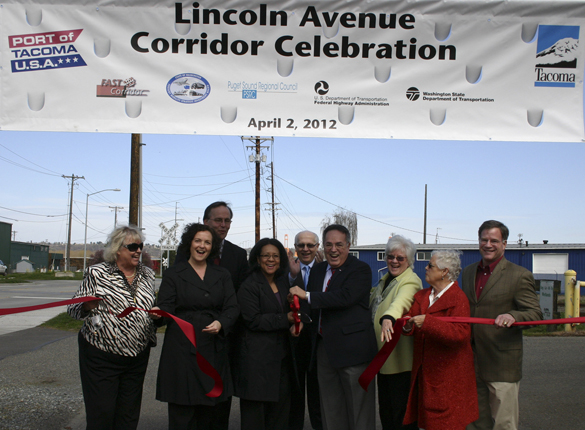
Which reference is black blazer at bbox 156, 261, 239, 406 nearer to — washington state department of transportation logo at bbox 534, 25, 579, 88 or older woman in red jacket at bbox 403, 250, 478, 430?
older woman in red jacket at bbox 403, 250, 478, 430

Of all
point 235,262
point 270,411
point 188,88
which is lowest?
point 270,411

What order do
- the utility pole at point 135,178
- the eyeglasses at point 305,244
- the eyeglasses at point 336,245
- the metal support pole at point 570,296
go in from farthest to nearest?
the utility pole at point 135,178
the metal support pole at point 570,296
the eyeglasses at point 305,244
the eyeglasses at point 336,245

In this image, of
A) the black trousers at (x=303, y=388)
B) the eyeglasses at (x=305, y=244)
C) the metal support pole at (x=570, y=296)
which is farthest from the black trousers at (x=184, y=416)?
the metal support pole at (x=570, y=296)

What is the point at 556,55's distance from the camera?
11.5 ft

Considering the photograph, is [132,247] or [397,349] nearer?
[132,247]

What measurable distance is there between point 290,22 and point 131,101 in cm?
123

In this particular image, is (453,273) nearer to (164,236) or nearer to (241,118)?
(241,118)

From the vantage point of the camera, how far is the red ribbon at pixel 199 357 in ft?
11.7

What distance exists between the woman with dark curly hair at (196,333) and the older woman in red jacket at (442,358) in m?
1.41

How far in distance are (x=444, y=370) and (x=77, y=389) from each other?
4778 mm

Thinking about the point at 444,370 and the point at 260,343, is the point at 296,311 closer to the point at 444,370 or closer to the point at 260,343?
the point at 260,343

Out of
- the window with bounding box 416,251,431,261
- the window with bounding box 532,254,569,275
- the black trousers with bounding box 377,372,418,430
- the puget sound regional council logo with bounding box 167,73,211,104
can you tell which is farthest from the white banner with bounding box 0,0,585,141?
the window with bounding box 532,254,569,275

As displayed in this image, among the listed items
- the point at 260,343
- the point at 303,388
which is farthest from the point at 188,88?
the point at 303,388

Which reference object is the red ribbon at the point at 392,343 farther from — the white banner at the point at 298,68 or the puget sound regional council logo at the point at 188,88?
the puget sound regional council logo at the point at 188,88
